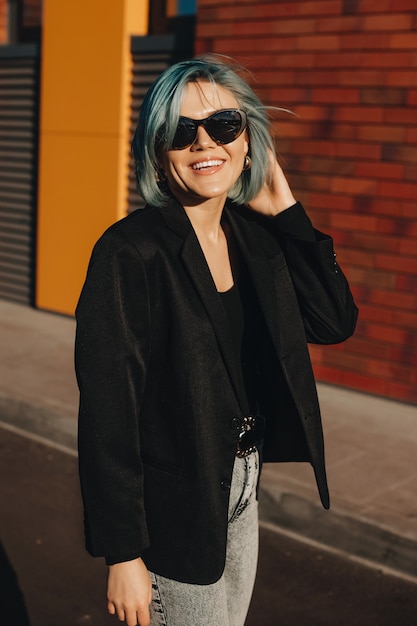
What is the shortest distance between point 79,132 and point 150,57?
3.65 feet

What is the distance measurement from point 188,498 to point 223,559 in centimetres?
21

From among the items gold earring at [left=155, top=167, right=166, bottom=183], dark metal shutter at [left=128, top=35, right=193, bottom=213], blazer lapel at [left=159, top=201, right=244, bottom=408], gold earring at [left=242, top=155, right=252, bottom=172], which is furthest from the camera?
dark metal shutter at [left=128, top=35, right=193, bottom=213]

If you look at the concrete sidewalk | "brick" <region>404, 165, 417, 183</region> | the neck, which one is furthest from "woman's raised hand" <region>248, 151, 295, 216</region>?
"brick" <region>404, 165, 417, 183</region>

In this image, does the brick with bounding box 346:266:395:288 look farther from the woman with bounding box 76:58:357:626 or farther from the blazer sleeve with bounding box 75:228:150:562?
the blazer sleeve with bounding box 75:228:150:562

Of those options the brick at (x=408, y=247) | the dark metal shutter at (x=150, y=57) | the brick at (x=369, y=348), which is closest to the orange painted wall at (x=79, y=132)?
the dark metal shutter at (x=150, y=57)

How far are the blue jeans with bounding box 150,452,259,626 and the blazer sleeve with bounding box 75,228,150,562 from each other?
22cm

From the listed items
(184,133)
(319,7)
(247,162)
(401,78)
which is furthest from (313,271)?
(319,7)

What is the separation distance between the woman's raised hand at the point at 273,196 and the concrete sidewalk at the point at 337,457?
2.56 meters

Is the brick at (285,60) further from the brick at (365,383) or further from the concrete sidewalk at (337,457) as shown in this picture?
the concrete sidewalk at (337,457)

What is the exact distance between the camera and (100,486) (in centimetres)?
223

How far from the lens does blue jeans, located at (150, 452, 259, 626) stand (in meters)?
2.38

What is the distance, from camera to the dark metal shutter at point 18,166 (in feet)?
34.3

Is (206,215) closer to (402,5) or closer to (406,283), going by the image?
(406,283)

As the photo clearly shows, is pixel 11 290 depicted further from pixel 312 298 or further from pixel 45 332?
pixel 312 298
